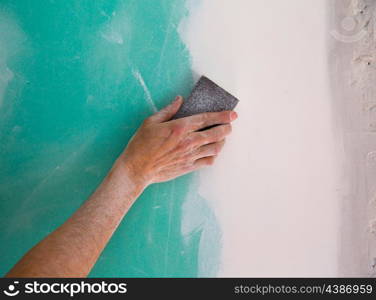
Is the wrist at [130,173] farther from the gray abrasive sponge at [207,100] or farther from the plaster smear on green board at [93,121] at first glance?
the gray abrasive sponge at [207,100]

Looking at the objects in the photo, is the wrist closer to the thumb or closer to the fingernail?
the thumb

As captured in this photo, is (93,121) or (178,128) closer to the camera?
(178,128)

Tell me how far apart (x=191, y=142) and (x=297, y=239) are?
49cm

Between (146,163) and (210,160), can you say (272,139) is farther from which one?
(146,163)

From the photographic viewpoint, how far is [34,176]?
4.38 feet

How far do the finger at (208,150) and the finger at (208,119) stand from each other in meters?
0.07

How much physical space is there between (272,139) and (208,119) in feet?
0.76

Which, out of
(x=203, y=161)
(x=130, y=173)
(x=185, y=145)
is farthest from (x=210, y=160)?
(x=130, y=173)

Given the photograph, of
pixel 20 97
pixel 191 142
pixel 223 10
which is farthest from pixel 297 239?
pixel 20 97

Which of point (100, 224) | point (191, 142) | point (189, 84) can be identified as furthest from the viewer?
point (189, 84)

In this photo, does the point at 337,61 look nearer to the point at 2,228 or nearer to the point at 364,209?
the point at 364,209

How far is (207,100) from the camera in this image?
1251mm

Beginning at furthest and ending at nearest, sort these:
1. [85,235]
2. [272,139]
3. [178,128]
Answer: [272,139] → [178,128] → [85,235]

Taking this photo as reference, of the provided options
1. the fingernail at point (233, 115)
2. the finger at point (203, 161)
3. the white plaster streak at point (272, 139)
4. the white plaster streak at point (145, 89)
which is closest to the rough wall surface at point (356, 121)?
the white plaster streak at point (272, 139)
